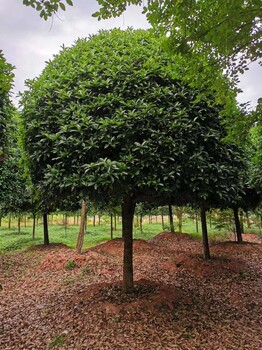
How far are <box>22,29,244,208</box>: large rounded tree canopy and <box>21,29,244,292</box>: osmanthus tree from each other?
2 cm

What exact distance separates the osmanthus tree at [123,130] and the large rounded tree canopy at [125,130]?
2 cm

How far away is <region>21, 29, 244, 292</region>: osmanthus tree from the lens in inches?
191

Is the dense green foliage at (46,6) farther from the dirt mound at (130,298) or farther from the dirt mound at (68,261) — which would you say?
the dirt mound at (68,261)

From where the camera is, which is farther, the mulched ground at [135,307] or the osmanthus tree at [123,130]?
the osmanthus tree at [123,130]

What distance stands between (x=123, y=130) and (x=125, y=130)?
4cm

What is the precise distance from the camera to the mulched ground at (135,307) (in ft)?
15.5

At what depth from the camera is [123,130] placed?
4.95 metres

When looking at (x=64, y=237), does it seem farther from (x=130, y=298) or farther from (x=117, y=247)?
(x=130, y=298)

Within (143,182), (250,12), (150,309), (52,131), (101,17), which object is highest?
(101,17)

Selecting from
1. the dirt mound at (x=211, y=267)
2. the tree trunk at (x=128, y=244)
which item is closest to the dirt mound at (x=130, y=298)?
the tree trunk at (x=128, y=244)

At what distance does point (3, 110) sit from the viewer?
440 cm

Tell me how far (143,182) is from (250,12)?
9.18ft

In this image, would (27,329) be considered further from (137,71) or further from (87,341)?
(137,71)

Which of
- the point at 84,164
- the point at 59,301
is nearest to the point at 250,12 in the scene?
the point at 84,164
